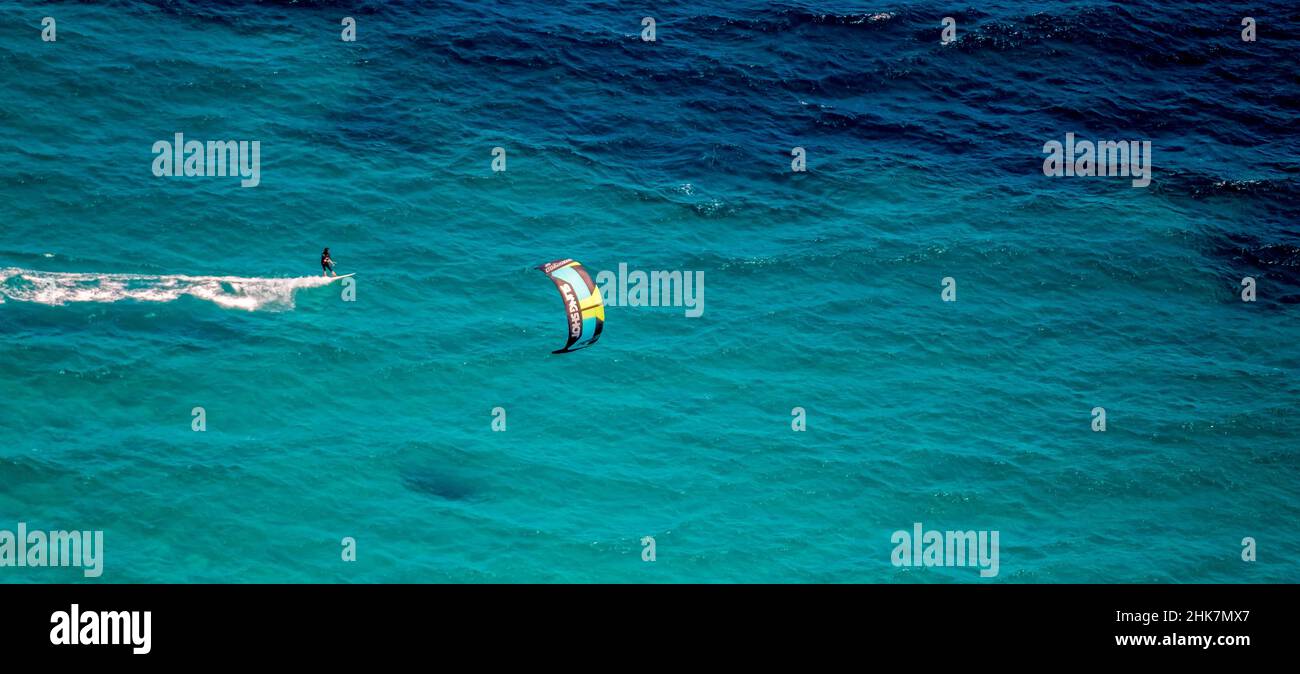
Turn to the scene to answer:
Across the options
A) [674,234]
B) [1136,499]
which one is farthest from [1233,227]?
[674,234]

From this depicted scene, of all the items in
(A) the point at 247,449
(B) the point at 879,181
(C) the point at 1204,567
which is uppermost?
(B) the point at 879,181

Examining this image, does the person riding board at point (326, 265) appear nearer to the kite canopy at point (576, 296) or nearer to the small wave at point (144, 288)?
the small wave at point (144, 288)

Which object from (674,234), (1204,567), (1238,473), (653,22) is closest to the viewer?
(1204,567)

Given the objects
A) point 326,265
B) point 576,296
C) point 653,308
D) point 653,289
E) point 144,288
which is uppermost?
point 326,265

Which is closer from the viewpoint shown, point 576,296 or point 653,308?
point 576,296

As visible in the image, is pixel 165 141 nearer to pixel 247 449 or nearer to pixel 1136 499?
pixel 247 449

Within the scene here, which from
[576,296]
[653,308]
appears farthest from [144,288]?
[653,308]

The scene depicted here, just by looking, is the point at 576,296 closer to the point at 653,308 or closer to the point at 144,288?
the point at 653,308
